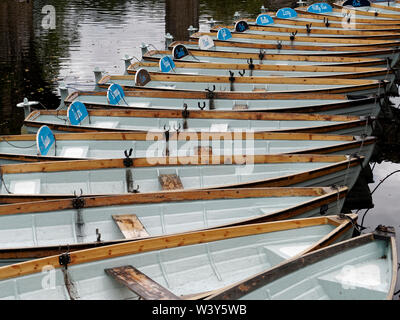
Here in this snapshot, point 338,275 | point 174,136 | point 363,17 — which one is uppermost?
point 363,17

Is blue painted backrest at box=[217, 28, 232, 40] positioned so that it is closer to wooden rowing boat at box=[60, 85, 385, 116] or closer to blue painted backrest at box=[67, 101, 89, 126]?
wooden rowing boat at box=[60, 85, 385, 116]

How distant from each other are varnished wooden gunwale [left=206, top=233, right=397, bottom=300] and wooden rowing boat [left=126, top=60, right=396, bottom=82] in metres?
8.76

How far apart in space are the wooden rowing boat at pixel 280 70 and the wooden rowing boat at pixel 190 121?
8.65 feet

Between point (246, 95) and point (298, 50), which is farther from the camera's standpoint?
point (298, 50)

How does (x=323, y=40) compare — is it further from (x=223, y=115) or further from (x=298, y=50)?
(x=223, y=115)

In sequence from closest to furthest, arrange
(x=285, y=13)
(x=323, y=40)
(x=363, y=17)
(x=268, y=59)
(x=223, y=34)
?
(x=268, y=59), (x=323, y=40), (x=223, y=34), (x=285, y=13), (x=363, y=17)

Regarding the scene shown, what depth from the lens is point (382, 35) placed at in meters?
20.3

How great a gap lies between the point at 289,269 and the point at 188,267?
4.74 feet

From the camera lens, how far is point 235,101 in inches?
558

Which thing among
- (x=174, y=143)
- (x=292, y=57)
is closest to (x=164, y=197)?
(x=174, y=143)

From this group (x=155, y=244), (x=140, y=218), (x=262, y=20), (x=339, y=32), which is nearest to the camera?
(x=155, y=244)

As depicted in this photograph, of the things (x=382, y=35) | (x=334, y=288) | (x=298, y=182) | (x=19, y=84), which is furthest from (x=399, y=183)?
(x=19, y=84)

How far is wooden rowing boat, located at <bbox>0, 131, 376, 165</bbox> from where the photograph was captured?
37.8ft

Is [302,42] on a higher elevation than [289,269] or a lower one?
higher
